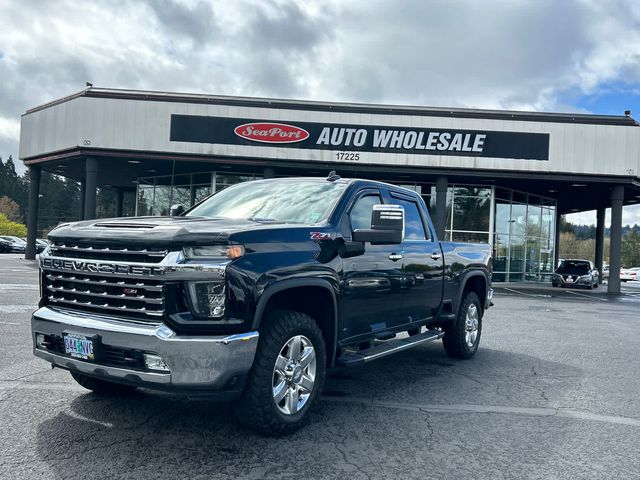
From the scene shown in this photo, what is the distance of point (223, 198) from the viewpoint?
573cm

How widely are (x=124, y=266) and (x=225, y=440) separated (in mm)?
1398

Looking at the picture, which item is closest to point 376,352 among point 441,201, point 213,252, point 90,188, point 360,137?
point 213,252

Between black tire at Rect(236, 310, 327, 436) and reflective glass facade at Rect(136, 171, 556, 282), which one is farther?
reflective glass facade at Rect(136, 171, 556, 282)

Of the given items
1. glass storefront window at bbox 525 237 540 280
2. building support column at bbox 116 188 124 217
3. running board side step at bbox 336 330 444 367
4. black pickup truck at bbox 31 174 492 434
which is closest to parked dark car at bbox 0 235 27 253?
building support column at bbox 116 188 124 217

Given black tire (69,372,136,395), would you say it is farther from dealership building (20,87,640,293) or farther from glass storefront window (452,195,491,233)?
glass storefront window (452,195,491,233)

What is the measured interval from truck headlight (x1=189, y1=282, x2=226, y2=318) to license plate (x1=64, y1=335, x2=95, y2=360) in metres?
0.76

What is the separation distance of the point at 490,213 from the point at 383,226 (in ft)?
71.5

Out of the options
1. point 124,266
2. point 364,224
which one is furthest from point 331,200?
point 124,266

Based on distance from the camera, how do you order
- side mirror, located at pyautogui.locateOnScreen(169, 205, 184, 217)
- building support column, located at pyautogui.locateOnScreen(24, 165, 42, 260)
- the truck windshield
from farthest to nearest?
building support column, located at pyautogui.locateOnScreen(24, 165, 42, 260) → side mirror, located at pyautogui.locateOnScreen(169, 205, 184, 217) → the truck windshield

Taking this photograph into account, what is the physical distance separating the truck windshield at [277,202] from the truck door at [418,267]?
3.40 feet

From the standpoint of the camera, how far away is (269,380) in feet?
12.4

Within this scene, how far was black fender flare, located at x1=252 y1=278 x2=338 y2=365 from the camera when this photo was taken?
3686 mm

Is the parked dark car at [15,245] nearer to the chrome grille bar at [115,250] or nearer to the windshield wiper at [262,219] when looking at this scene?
the chrome grille bar at [115,250]

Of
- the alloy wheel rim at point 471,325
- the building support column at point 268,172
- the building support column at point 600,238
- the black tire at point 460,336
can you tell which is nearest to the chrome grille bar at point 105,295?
the black tire at point 460,336
